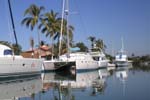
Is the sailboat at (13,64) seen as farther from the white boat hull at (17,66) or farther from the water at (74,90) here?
the water at (74,90)

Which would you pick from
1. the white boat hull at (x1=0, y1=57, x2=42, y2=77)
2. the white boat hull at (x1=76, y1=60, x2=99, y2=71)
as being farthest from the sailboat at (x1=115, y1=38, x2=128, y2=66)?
the white boat hull at (x1=0, y1=57, x2=42, y2=77)

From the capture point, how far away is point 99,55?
2891 inches

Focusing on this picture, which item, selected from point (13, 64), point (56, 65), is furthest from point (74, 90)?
point (56, 65)

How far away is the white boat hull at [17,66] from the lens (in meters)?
31.0

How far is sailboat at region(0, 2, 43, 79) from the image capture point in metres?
31.0

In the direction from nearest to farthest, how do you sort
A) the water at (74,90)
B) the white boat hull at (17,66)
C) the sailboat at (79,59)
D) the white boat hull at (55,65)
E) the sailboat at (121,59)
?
1. the water at (74,90)
2. the white boat hull at (17,66)
3. the white boat hull at (55,65)
4. the sailboat at (79,59)
5. the sailboat at (121,59)

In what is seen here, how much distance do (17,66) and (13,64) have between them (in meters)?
1.02

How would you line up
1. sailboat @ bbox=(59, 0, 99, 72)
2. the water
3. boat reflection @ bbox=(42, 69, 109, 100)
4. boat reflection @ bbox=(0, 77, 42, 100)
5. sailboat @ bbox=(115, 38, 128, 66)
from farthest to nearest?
sailboat @ bbox=(115, 38, 128, 66), sailboat @ bbox=(59, 0, 99, 72), boat reflection @ bbox=(42, 69, 109, 100), boat reflection @ bbox=(0, 77, 42, 100), the water

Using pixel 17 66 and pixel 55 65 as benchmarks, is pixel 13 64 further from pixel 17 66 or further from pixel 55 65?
pixel 55 65

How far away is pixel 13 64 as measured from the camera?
32.8 metres

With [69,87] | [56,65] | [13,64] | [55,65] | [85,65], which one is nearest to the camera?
[69,87]

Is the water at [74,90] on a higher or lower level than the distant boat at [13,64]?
lower

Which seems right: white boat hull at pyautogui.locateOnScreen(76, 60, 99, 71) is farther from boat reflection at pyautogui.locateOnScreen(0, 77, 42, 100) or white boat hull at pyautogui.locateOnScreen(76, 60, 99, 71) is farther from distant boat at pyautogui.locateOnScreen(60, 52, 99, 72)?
boat reflection at pyautogui.locateOnScreen(0, 77, 42, 100)

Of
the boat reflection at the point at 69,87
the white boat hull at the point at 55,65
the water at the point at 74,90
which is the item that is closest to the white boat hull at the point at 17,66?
the water at the point at 74,90
